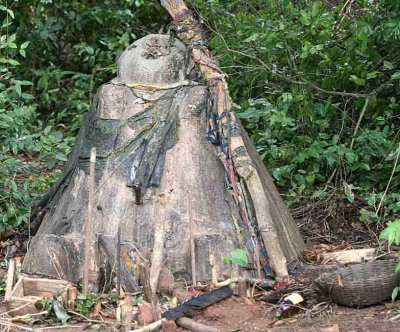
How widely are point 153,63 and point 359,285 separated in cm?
247

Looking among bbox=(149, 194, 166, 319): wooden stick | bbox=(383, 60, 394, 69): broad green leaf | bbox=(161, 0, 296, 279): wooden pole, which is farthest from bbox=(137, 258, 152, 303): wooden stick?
bbox=(383, 60, 394, 69): broad green leaf

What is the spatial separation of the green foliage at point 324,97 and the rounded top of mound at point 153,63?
1.75 m

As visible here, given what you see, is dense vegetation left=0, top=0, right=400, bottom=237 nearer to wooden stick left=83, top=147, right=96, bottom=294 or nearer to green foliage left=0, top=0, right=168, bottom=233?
green foliage left=0, top=0, right=168, bottom=233

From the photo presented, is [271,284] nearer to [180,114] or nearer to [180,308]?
[180,308]

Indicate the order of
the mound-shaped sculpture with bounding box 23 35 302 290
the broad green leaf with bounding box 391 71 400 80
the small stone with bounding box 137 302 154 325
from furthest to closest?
the broad green leaf with bounding box 391 71 400 80 < the mound-shaped sculpture with bounding box 23 35 302 290 < the small stone with bounding box 137 302 154 325

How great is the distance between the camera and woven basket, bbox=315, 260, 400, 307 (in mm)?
5766

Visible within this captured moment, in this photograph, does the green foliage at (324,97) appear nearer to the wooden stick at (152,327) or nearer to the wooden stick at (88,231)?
the wooden stick at (88,231)

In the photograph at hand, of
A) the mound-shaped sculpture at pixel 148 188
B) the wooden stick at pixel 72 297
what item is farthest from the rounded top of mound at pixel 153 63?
the wooden stick at pixel 72 297

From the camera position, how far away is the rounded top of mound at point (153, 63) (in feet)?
23.4

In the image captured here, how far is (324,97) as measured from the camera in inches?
369

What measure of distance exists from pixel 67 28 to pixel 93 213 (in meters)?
6.55

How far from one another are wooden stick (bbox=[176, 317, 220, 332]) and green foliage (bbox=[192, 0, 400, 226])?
3028 millimetres

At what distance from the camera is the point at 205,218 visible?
6.70 meters

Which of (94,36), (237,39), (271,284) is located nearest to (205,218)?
(271,284)
